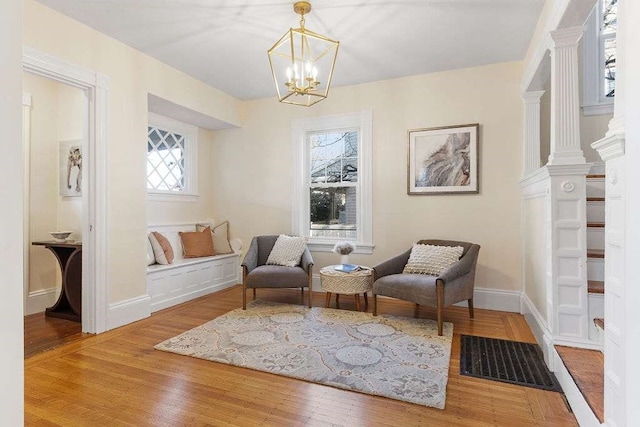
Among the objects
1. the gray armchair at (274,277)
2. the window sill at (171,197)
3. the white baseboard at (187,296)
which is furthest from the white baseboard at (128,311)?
the window sill at (171,197)

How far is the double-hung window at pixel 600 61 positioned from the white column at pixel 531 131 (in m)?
0.56

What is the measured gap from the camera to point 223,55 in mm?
3570

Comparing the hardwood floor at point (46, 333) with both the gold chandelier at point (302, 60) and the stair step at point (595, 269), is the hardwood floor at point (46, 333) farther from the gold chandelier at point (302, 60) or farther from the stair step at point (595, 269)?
the stair step at point (595, 269)

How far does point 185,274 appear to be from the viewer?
4.17 meters

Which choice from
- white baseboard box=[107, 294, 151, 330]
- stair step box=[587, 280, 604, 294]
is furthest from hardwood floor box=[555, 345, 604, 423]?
white baseboard box=[107, 294, 151, 330]

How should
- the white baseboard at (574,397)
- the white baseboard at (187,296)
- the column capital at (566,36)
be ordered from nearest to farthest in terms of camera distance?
the white baseboard at (574,397) → the column capital at (566,36) → the white baseboard at (187,296)

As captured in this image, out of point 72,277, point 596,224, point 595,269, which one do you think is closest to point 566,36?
point 596,224

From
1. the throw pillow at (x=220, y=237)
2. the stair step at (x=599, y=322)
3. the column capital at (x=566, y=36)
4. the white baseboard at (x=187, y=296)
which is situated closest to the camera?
the stair step at (x=599, y=322)

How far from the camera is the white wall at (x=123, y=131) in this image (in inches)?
118

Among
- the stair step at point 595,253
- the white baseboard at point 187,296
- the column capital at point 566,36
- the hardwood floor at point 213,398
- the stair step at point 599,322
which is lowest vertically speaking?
the hardwood floor at point 213,398

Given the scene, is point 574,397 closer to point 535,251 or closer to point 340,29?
point 535,251

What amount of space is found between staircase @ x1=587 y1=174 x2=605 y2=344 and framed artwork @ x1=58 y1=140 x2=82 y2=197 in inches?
189

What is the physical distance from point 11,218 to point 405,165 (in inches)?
154

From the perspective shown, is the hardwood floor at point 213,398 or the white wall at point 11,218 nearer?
the white wall at point 11,218
